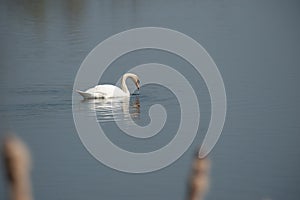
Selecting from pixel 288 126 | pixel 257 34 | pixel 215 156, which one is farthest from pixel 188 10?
pixel 215 156

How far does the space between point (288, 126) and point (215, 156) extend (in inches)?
92.8

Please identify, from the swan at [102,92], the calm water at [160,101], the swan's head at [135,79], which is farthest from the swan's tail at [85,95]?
the swan's head at [135,79]

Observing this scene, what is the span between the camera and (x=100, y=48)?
72.2 feet

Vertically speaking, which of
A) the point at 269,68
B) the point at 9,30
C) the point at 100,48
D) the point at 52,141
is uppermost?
the point at 9,30

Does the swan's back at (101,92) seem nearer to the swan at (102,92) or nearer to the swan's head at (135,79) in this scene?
the swan at (102,92)

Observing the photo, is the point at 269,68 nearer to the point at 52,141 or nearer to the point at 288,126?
the point at 288,126

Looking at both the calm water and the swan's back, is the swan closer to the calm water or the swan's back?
the swan's back

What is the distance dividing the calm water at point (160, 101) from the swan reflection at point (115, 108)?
38 millimetres

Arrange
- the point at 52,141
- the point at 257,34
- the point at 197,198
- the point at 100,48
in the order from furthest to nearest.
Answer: the point at 257,34 < the point at 100,48 < the point at 52,141 < the point at 197,198

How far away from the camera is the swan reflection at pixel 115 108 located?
14.0 m

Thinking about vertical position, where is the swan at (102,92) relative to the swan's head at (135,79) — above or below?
below

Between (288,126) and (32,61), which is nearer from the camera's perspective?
(288,126)

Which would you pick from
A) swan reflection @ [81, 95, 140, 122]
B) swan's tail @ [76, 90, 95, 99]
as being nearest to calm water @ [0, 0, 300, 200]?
swan reflection @ [81, 95, 140, 122]

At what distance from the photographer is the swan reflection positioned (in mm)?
14039
